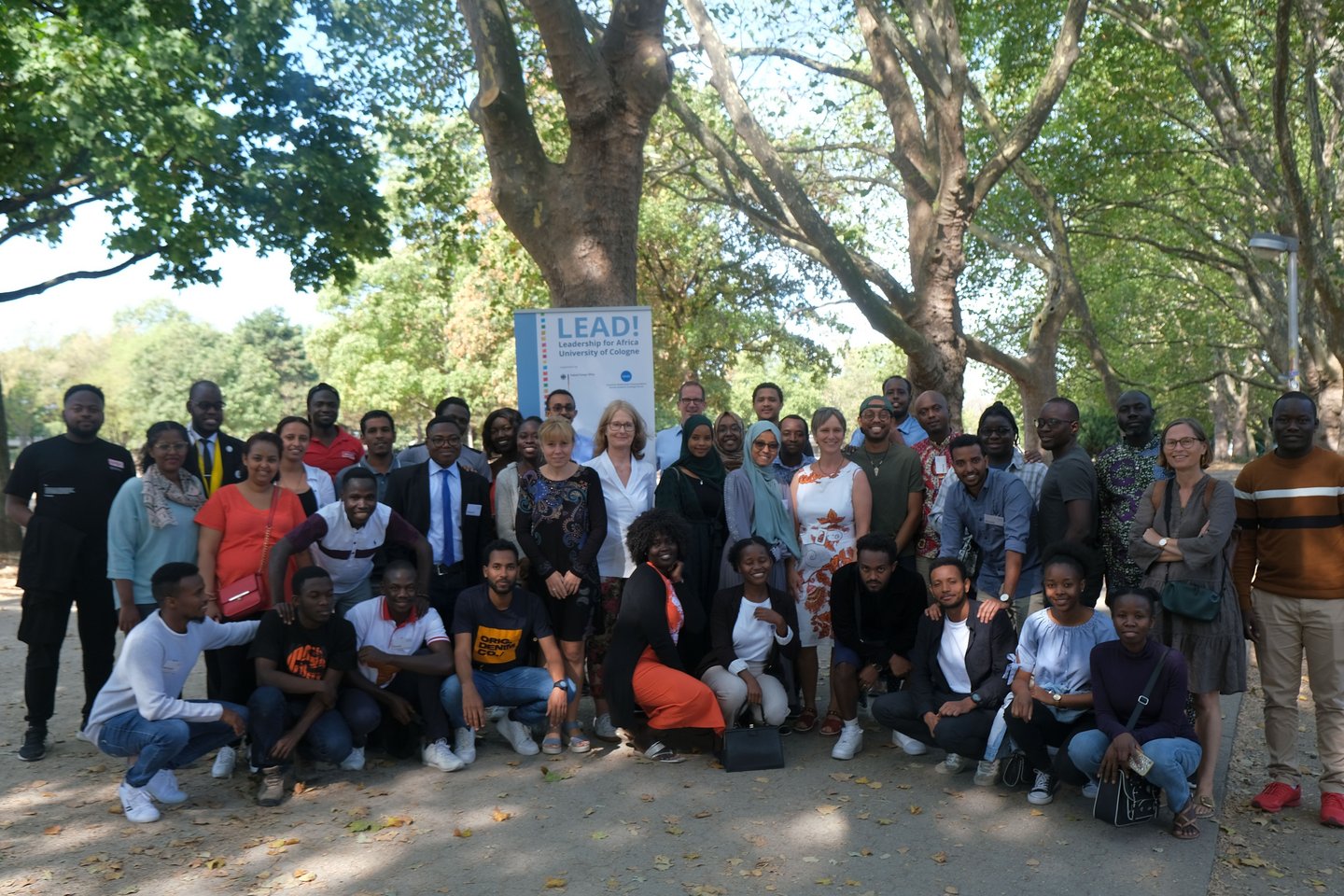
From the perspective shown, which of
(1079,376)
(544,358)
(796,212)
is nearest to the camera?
(544,358)

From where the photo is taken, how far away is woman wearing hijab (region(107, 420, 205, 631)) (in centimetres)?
604

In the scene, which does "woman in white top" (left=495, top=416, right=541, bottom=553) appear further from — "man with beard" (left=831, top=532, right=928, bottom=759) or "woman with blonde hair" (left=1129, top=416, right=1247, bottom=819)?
"woman with blonde hair" (left=1129, top=416, right=1247, bottom=819)

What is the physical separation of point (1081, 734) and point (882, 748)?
1426mm

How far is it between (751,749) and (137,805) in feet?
10.0

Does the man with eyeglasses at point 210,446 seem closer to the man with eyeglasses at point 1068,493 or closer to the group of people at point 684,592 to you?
the group of people at point 684,592

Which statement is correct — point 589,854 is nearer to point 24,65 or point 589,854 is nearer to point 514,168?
point 514,168

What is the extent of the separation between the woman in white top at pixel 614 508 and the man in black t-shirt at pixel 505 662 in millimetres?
385

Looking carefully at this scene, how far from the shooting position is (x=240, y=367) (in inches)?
2793

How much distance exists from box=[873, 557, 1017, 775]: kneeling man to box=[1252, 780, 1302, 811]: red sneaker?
126 centimetres

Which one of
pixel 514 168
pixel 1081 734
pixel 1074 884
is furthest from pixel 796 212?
pixel 1074 884

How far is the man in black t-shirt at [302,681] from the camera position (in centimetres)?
566

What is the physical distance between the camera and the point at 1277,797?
5406mm

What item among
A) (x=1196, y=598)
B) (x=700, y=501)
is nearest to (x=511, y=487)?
(x=700, y=501)

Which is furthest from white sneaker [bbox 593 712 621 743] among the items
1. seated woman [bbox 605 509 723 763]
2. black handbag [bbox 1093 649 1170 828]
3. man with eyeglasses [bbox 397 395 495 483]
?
black handbag [bbox 1093 649 1170 828]
